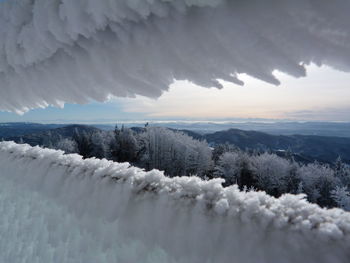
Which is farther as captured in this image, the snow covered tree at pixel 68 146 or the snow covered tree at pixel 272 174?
the snow covered tree at pixel 68 146

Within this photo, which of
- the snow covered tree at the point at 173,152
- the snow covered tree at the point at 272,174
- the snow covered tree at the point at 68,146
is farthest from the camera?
the snow covered tree at the point at 173,152

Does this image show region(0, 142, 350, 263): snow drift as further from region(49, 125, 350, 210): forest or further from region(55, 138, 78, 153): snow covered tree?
region(55, 138, 78, 153): snow covered tree

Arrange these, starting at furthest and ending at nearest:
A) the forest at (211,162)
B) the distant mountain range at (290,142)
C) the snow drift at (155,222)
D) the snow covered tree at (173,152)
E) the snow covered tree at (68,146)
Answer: the distant mountain range at (290,142) < the snow covered tree at (173,152) < the snow covered tree at (68,146) < the forest at (211,162) < the snow drift at (155,222)

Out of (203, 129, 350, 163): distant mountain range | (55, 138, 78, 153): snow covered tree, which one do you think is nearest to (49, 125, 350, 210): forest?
(55, 138, 78, 153): snow covered tree

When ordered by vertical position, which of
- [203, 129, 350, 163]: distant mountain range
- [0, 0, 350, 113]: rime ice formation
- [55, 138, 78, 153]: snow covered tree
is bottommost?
[203, 129, 350, 163]: distant mountain range

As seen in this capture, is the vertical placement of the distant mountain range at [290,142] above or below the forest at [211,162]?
below

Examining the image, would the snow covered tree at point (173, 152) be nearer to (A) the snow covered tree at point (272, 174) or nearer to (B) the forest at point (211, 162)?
(B) the forest at point (211, 162)

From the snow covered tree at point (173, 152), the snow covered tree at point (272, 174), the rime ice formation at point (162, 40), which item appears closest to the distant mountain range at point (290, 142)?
the snow covered tree at point (173, 152)
